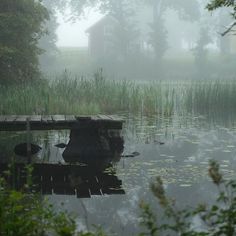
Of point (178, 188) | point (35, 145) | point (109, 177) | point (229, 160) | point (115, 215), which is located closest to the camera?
point (115, 215)

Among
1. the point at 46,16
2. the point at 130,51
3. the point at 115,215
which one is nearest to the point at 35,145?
the point at 115,215

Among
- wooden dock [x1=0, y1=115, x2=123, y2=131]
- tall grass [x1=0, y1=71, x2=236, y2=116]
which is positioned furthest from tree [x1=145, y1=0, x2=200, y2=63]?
wooden dock [x1=0, y1=115, x2=123, y2=131]

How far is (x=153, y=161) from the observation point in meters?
9.19

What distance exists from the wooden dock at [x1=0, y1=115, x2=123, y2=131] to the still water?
0.56 m

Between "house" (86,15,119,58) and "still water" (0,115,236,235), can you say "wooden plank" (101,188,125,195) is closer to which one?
"still water" (0,115,236,235)

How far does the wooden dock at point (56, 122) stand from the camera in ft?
31.8

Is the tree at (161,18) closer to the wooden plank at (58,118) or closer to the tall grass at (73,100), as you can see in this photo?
the tall grass at (73,100)


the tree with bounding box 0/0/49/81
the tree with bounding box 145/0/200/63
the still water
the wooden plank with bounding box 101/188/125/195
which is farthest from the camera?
the tree with bounding box 145/0/200/63

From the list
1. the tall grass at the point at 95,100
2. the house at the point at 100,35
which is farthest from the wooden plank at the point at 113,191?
the house at the point at 100,35

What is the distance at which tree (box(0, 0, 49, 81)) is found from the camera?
15898mm

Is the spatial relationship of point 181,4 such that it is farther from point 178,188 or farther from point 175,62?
point 178,188

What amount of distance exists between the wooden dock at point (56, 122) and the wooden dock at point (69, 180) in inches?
46.9

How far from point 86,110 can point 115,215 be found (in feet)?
28.2

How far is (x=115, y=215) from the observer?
231 inches
